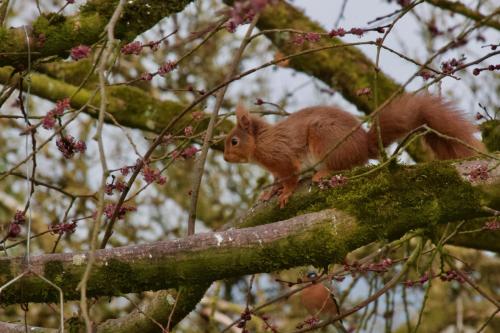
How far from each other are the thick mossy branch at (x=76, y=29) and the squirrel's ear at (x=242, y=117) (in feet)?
3.49

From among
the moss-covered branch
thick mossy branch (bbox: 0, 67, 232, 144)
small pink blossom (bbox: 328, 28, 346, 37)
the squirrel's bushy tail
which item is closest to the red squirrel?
the squirrel's bushy tail

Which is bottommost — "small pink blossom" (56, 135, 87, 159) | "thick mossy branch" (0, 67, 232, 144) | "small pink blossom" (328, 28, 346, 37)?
"small pink blossom" (56, 135, 87, 159)

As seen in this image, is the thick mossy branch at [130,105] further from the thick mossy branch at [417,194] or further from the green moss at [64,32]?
the thick mossy branch at [417,194]

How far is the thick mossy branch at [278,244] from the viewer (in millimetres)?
2768

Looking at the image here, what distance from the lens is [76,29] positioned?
127 inches

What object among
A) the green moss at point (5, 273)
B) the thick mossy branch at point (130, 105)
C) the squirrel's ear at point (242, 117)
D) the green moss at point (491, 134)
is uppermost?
the thick mossy branch at point (130, 105)

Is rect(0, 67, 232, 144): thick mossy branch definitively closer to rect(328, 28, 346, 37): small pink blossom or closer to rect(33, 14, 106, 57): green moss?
rect(33, 14, 106, 57): green moss

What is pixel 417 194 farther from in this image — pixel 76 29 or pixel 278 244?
pixel 76 29

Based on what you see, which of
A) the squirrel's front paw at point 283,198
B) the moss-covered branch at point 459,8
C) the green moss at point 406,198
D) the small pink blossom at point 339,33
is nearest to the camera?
the small pink blossom at point 339,33

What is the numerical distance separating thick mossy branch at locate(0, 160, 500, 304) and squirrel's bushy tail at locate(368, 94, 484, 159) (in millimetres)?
921

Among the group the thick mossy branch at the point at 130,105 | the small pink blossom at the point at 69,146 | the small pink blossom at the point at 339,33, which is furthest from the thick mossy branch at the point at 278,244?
the thick mossy branch at the point at 130,105

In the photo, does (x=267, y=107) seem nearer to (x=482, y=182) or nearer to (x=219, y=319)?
(x=219, y=319)

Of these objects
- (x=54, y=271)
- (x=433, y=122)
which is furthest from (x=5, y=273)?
(x=433, y=122)

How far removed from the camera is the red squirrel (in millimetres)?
3822
